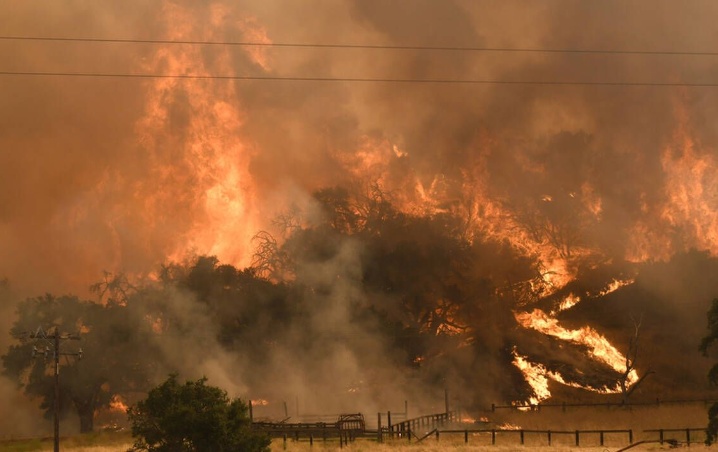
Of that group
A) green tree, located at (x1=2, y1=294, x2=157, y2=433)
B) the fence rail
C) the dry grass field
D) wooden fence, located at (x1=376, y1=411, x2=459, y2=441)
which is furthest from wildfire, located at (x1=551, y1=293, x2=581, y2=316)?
green tree, located at (x1=2, y1=294, x2=157, y2=433)

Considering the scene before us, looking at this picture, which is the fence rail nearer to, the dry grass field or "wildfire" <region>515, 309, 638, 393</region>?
the dry grass field

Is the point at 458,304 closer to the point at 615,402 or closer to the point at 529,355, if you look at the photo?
the point at 529,355

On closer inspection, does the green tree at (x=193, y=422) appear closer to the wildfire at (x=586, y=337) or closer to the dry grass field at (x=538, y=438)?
the dry grass field at (x=538, y=438)

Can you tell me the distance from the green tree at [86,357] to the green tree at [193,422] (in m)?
35.1

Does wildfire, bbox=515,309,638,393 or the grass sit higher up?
wildfire, bbox=515,309,638,393

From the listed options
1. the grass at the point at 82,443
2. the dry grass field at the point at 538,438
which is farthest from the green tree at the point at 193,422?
the grass at the point at 82,443

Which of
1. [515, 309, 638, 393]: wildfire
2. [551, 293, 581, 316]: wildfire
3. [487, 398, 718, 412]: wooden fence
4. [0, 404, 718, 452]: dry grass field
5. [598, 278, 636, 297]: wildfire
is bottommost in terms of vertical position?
[0, 404, 718, 452]: dry grass field

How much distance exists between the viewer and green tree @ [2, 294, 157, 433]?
249 feet

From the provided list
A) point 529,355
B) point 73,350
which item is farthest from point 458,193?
point 73,350

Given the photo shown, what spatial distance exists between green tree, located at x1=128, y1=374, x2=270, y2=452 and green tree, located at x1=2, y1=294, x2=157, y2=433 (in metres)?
35.1

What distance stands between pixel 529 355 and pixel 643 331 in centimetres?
1238

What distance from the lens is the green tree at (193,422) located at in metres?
41.5

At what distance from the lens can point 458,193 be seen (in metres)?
102

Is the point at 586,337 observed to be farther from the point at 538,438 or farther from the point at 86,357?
the point at 86,357
